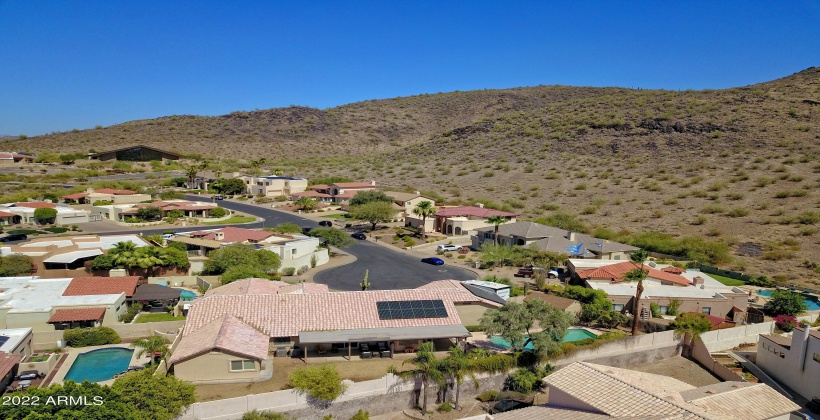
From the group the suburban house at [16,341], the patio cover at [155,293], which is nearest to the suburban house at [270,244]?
the patio cover at [155,293]

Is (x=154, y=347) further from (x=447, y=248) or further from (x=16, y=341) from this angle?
(x=447, y=248)

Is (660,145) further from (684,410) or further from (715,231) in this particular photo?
(684,410)

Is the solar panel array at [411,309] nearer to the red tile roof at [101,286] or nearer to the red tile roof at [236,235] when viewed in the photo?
the red tile roof at [101,286]

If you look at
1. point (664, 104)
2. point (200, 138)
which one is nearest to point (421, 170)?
point (664, 104)

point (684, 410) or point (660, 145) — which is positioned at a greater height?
point (660, 145)

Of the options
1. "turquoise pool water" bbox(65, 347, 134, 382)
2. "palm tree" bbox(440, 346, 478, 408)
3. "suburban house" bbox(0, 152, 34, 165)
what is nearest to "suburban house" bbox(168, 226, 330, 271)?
"turquoise pool water" bbox(65, 347, 134, 382)
